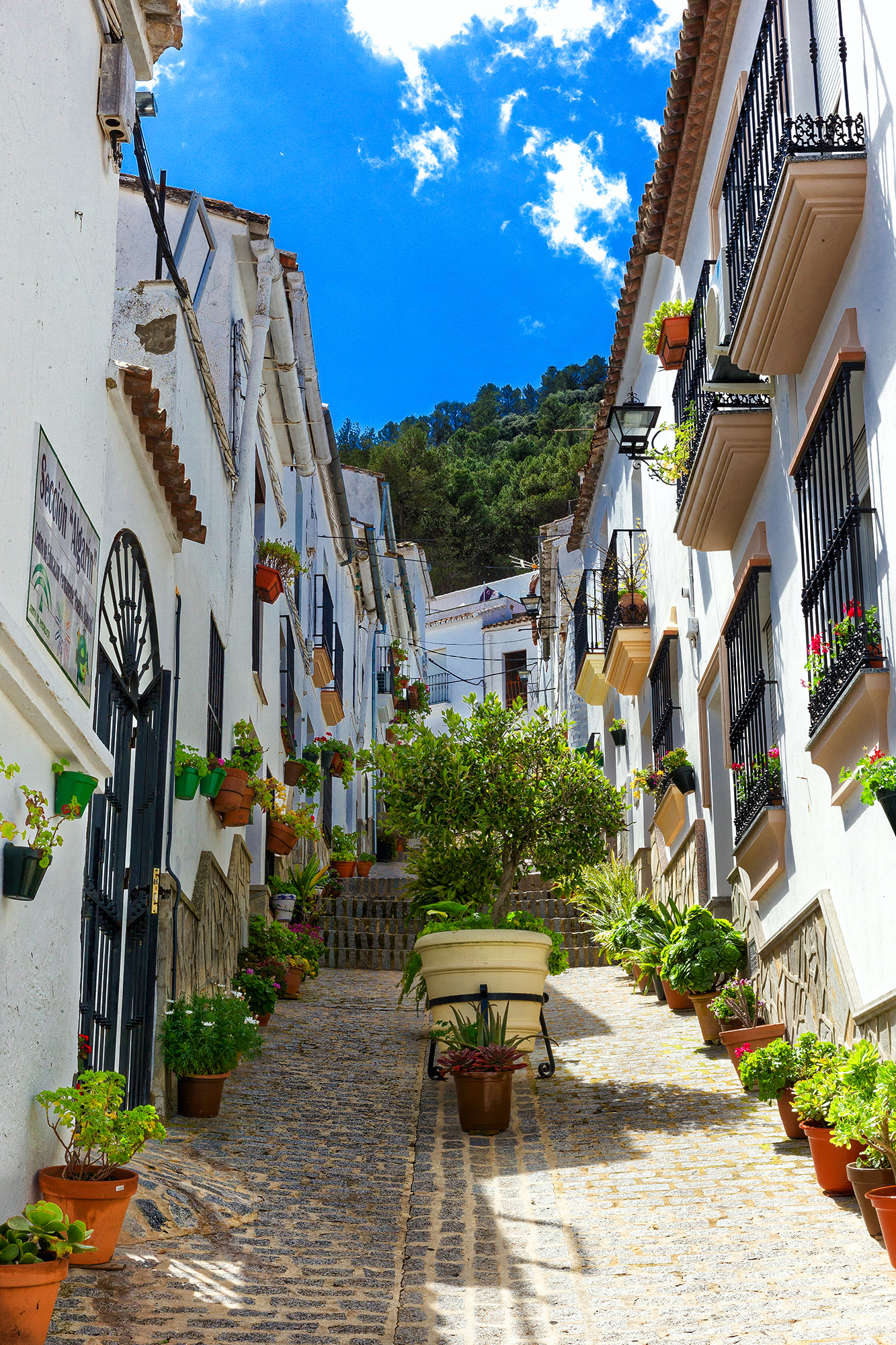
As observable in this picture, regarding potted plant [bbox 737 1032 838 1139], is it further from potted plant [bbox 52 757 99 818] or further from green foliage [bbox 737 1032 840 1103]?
potted plant [bbox 52 757 99 818]

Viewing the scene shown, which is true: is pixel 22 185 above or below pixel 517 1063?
above

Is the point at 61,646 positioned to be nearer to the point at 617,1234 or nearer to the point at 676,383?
the point at 617,1234

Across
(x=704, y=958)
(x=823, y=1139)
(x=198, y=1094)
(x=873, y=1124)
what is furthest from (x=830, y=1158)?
(x=198, y=1094)

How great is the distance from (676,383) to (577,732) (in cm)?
1379

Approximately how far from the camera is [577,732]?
81.4ft

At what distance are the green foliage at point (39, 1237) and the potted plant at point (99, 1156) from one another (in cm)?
57

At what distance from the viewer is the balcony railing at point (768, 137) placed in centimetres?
646

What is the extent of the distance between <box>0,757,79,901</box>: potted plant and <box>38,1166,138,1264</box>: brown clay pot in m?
1.16

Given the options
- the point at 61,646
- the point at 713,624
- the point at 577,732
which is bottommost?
the point at 61,646

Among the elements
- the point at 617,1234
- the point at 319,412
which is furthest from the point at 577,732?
the point at 617,1234

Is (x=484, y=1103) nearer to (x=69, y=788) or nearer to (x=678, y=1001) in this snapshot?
(x=678, y=1001)

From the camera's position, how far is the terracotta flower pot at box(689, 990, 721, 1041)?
9.88 metres

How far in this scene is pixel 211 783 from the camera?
9734 mm

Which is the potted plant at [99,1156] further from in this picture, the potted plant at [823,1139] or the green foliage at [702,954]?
the green foliage at [702,954]
